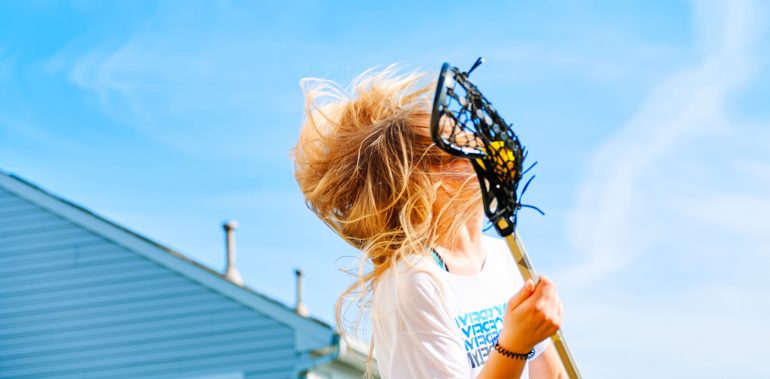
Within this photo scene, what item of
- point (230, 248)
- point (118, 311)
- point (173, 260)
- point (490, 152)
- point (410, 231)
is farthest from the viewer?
point (230, 248)

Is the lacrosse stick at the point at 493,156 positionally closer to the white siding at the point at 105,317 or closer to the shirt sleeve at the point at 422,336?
the shirt sleeve at the point at 422,336

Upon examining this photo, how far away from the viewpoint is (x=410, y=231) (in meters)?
2.96

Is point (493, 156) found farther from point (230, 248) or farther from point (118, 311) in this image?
point (230, 248)

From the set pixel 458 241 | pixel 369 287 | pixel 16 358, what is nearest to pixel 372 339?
pixel 369 287

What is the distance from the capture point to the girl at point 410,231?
111 inches

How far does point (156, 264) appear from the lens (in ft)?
48.5

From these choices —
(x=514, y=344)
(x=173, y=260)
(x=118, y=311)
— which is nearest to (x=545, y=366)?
(x=514, y=344)

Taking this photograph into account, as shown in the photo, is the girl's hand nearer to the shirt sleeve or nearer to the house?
the shirt sleeve

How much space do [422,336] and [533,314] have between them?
443 mm

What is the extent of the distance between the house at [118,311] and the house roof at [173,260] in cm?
1

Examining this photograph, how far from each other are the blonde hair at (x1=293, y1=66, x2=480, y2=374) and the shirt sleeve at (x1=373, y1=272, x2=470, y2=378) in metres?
0.10

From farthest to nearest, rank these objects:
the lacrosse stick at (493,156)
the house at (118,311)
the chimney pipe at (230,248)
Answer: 1. the chimney pipe at (230,248)
2. the house at (118,311)
3. the lacrosse stick at (493,156)

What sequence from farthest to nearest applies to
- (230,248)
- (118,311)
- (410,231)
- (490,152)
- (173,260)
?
(230,248) → (118,311) → (173,260) → (410,231) → (490,152)

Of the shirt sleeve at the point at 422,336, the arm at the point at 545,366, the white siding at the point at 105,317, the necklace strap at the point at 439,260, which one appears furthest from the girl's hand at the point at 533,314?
the white siding at the point at 105,317
